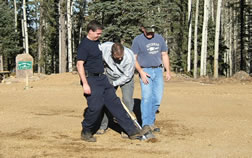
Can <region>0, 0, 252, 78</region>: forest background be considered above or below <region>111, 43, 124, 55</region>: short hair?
above

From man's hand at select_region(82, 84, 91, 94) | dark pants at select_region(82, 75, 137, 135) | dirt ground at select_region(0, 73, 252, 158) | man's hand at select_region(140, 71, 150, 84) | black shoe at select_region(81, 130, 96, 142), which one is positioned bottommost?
dirt ground at select_region(0, 73, 252, 158)

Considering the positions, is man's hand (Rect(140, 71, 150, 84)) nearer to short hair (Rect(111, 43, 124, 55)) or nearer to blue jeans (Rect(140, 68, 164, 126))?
blue jeans (Rect(140, 68, 164, 126))

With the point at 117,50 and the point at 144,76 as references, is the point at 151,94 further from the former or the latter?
the point at 117,50

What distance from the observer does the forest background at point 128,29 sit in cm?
A: 2472

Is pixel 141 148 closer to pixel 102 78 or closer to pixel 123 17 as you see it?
pixel 102 78

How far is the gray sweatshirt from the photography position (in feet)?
21.2

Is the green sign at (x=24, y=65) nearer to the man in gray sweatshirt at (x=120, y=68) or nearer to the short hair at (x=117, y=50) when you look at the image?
the man in gray sweatshirt at (x=120, y=68)

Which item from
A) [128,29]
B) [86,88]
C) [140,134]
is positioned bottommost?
[140,134]

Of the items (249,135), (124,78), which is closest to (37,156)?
(124,78)

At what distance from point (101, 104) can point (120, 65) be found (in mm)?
846

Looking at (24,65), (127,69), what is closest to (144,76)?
(127,69)

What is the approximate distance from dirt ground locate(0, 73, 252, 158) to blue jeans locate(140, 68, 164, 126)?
0.43m

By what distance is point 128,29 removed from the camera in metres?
24.2

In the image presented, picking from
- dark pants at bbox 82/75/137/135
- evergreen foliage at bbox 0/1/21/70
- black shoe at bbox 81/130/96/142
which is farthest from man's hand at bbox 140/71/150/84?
evergreen foliage at bbox 0/1/21/70
